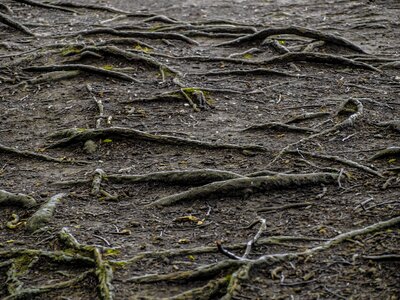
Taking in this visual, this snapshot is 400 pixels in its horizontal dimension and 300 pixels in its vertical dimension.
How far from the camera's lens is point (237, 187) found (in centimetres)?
656

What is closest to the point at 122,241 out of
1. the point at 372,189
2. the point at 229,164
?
the point at 229,164

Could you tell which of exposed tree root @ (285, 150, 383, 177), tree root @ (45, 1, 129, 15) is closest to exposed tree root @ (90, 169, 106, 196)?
exposed tree root @ (285, 150, 383, 177)

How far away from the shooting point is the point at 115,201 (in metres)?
6.71

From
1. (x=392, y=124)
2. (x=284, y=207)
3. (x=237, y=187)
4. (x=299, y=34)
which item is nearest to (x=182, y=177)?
(x=237, y=187)

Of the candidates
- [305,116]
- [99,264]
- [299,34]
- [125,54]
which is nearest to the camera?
[99,264]

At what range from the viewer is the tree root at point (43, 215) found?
20.2 feet

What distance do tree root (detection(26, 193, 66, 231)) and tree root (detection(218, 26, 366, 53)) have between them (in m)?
5.87

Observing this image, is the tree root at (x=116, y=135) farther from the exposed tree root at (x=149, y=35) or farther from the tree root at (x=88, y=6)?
the tree root at (x=88, y=6)

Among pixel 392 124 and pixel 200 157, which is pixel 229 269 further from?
pixel 392 124

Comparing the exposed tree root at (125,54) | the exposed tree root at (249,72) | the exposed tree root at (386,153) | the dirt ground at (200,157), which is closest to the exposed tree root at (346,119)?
the dirt ground at (200,157)

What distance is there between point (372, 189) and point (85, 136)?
3.37 metres

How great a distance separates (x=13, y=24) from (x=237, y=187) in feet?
25.1

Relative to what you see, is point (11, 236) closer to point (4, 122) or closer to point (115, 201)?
point (115, 201)

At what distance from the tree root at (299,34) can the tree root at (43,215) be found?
5.87m
